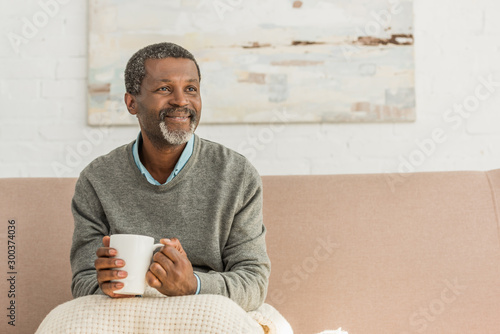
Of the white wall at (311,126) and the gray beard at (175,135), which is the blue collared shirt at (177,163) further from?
the white wall at (311,126)

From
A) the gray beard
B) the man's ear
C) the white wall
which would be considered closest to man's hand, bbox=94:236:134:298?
the gray beard

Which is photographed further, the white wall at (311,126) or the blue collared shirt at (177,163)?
the white wall at (311,126)

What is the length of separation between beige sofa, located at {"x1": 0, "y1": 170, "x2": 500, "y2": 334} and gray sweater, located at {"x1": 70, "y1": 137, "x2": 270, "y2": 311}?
7.9 inches

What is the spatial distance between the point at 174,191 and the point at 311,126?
80 centimetres

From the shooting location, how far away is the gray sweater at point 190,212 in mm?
1420

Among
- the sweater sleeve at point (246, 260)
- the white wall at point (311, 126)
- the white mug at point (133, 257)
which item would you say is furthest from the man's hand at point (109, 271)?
the white wall at point (311, 126)

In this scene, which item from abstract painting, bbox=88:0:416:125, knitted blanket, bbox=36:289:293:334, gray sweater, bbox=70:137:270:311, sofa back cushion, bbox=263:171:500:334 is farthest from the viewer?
abstract painting, bbox=88:0:416:125

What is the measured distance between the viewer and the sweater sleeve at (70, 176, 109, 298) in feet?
4.45

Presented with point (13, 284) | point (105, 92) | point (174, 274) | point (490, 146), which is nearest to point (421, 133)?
point (490, 146)

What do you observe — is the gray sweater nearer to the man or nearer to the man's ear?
the man

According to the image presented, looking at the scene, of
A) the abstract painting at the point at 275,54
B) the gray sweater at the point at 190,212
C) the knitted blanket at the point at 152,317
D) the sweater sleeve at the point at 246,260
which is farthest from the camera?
the abstract painting at the point at 275,54

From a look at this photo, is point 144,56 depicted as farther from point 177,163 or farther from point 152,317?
point 152,317

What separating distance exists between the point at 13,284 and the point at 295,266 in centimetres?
80

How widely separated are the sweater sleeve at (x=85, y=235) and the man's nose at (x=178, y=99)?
320mm
